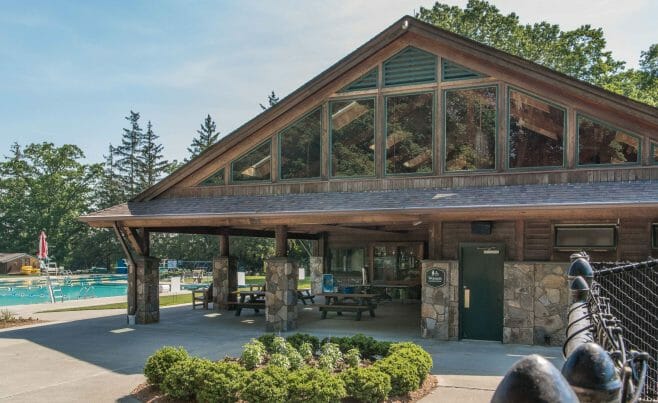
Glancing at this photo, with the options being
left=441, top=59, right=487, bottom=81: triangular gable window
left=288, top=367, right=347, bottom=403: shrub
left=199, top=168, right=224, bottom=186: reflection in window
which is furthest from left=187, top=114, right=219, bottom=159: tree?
left=288, top=367, right=347, bottom=403: shrub

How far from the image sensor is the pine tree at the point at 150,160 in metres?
59.8

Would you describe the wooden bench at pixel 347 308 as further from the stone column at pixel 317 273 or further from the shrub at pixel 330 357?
the stone column at pixel 317 273

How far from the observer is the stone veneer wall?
38.0 feet

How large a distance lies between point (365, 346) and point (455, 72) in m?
6.90

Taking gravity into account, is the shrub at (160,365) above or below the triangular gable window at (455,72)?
below

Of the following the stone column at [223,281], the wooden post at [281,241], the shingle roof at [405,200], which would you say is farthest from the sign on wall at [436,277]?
the stone column at [223,281]

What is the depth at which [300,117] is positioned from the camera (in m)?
14.4

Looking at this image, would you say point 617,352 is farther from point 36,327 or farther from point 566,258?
point 36,327

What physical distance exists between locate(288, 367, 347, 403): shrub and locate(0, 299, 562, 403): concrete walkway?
142 centimetres

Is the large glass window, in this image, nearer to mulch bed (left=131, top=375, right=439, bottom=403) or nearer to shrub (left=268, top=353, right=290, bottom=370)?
mulch bed (left=131, top=375, right=439, bottom=403)

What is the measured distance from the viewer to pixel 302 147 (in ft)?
47.1

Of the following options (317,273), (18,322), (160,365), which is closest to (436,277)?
(160,365)

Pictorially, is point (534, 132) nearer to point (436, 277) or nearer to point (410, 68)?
point (410, 68)

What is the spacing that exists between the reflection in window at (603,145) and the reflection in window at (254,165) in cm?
745
